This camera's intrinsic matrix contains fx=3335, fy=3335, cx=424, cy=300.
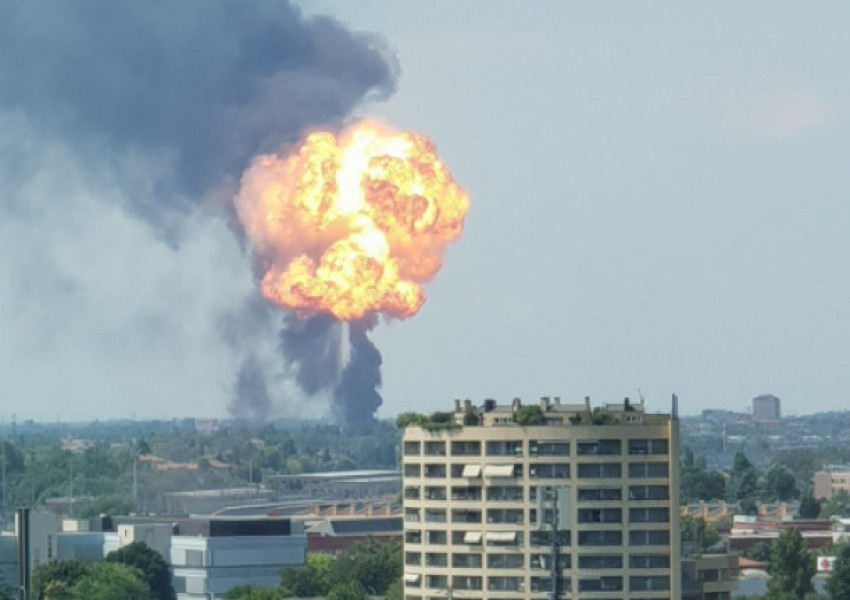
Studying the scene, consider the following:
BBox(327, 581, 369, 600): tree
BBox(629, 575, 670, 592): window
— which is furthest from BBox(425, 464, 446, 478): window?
BBox(327, 581, 369, 600): tree

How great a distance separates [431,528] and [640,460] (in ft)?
30.9

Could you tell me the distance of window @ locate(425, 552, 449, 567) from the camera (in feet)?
450

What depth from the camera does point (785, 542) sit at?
18888 centimetres

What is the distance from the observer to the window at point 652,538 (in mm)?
134375

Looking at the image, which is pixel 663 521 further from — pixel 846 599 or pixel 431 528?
pixel 846 599

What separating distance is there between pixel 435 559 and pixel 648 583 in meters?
9.19

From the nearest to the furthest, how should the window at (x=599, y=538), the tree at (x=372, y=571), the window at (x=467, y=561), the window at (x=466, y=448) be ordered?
the window at (x=599, y=538)
the window at (x=467, y=561)
the window at (x=466, y=448)
the tree at (x=372, y=571)

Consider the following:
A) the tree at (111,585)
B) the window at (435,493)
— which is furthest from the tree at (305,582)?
the window at (435,493)

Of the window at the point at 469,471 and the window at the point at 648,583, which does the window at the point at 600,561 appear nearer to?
the window at the point at 648,583

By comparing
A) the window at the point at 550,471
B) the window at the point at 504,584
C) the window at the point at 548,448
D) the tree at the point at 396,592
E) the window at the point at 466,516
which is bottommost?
the tree at the point at 396,592

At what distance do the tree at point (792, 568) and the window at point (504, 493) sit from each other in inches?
2046

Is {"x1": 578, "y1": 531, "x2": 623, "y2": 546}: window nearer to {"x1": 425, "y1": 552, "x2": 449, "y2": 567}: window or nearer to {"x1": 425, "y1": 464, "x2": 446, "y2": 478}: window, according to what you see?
{"x1": 425, "y1": 552, "x2": 449, "y2": 567}: window

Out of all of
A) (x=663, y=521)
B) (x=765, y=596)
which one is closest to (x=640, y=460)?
(x=663, y=521)

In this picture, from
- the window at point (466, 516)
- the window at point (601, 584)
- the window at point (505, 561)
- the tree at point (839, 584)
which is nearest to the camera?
the window at point (601, 584)
